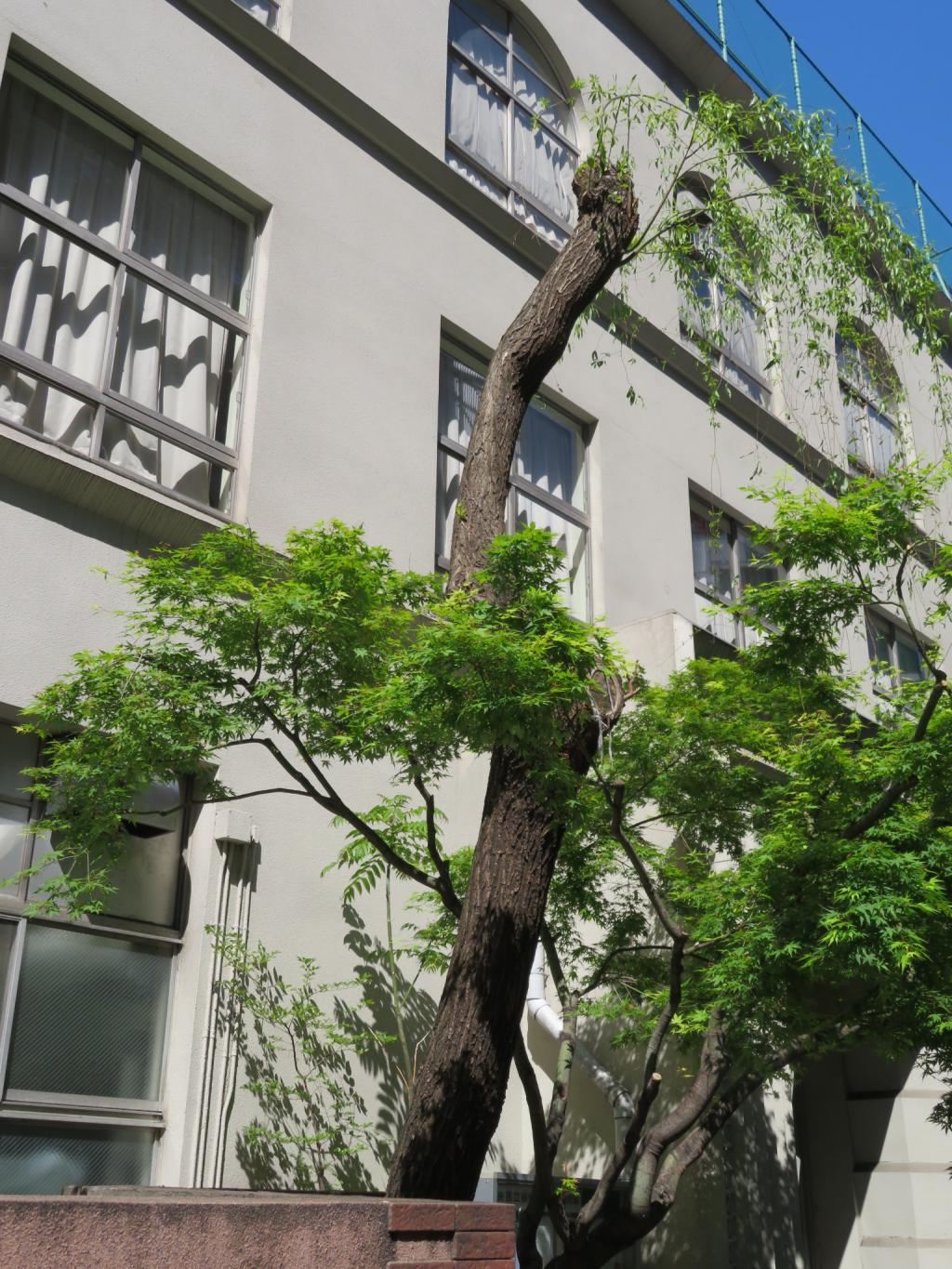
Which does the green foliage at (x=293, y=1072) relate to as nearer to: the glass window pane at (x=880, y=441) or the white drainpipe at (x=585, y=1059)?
the white drainpipe at (x=585, y=1059)

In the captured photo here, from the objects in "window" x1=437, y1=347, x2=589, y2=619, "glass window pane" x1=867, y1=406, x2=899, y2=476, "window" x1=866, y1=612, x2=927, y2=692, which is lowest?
"window" x1=437, y1=347, x2=589, y2=619

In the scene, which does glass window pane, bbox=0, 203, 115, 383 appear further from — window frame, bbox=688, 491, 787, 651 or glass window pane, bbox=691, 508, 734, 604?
glass window pane, bbox=691, 508, 734, 604

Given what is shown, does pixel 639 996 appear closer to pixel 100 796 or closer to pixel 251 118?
pixel 100 796

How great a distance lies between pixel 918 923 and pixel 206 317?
6.88 m

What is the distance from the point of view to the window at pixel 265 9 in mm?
11594

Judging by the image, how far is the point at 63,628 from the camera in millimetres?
8141

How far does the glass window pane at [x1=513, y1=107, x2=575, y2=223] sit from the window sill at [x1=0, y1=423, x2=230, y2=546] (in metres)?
7.34

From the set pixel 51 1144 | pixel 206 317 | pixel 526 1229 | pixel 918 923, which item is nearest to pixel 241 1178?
pixel 51 1144

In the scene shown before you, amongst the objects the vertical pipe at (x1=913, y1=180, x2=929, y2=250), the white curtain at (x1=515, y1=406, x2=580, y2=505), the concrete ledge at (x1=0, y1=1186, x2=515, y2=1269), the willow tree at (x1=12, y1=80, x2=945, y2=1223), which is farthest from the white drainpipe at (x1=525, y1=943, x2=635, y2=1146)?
the vertical pipe at (x1=913, y1=180, x2=929, y2=250)

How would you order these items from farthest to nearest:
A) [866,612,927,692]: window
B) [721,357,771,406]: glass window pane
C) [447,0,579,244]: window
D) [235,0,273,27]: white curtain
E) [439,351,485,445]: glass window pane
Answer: [866,612,927,692]: window → [721,357,771,406]: glass window pane → [447,0,579,244]: window → [439,351,485,445]: glass window pane → [235,0,273,27]: white curtain

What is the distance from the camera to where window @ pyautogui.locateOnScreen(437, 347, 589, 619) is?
477 inches

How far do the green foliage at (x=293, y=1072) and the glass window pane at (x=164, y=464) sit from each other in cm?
332

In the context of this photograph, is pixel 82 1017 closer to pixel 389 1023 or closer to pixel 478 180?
pixel 389 1023

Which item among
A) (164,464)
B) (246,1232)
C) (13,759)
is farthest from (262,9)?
(246,1232)
